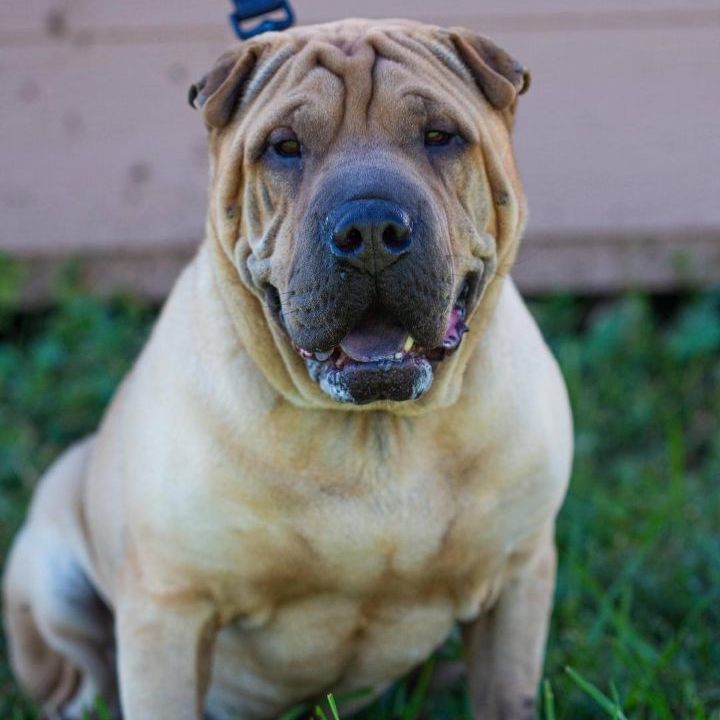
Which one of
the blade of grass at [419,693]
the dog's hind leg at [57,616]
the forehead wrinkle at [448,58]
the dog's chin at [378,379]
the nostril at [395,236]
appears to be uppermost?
the forehead wrinkle at [448,58]

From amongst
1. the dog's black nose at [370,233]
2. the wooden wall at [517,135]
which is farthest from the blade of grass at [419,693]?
the wooden wall at [517,135]

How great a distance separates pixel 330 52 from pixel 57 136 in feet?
7.58

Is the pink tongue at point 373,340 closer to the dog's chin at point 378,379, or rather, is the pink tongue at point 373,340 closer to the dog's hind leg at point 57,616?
the dog's chin at point 378,379

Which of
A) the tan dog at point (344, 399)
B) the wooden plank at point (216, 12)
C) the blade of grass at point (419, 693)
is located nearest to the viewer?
the tan dog at point (344, 399)

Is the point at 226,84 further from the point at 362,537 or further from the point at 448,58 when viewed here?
the point at 362,537

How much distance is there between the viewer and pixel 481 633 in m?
2.68

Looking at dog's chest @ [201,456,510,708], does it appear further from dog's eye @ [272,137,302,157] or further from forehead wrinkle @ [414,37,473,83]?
forehead wrinkle @ [414,37,473,83]

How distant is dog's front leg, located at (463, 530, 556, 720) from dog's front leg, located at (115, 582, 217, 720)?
58 centimetres

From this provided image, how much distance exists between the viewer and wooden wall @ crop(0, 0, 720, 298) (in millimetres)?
4309

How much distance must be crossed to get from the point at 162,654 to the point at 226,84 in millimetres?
992

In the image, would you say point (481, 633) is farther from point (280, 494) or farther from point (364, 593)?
point (280, 494)

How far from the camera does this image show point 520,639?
8.57ft

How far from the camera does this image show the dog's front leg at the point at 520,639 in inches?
102

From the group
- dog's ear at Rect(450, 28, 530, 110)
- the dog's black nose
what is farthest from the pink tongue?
dog's ear at Rect(450, 28, 530, 110)
